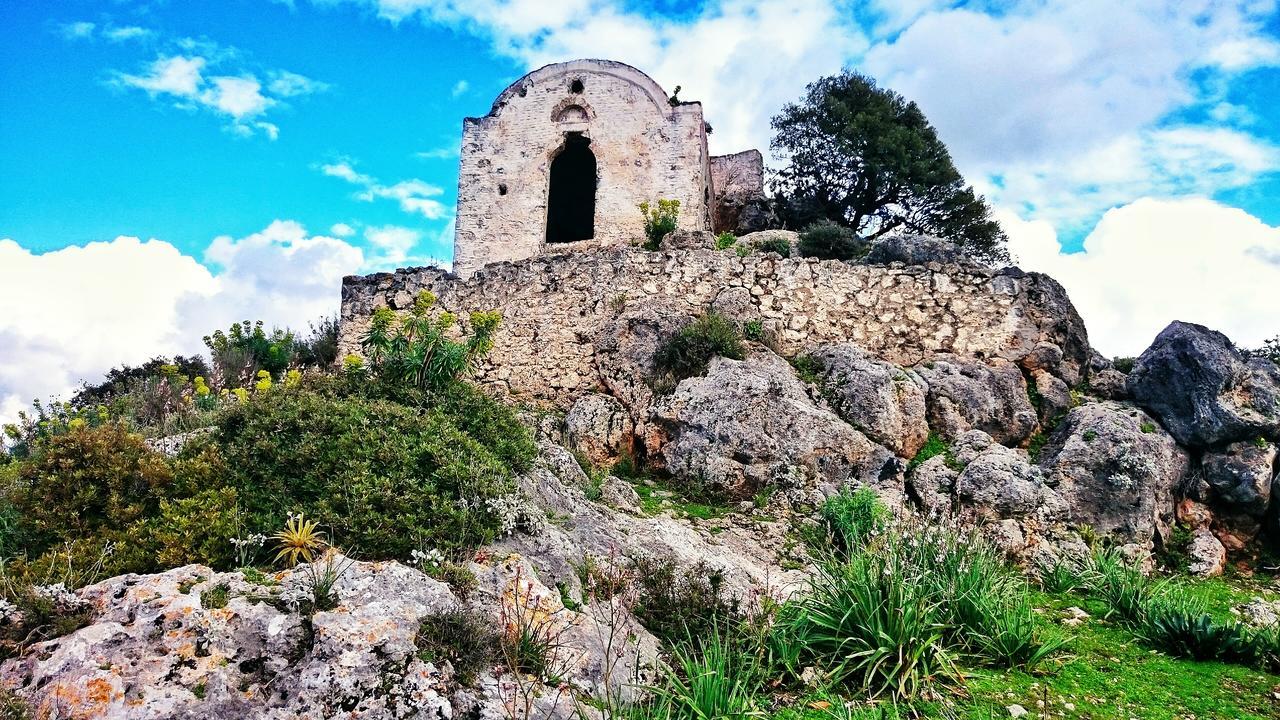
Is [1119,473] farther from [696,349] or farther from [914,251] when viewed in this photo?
[696,349]

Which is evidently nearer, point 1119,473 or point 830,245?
point 1119,473

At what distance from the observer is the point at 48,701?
3.70 metres

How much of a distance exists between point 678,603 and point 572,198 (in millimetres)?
16327

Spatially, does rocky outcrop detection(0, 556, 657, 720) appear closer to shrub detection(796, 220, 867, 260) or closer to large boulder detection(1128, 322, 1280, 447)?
large boulder detection(1128, 322, 1280, 447)

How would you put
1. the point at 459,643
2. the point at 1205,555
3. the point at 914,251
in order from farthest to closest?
the point at 914,251 < the point at 1205,555 < the point at 459,643

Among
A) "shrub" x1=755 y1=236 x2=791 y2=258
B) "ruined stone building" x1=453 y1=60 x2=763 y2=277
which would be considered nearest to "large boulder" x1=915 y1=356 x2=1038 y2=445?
"shrub" x1=755 y1=236 x2=791 y2=258

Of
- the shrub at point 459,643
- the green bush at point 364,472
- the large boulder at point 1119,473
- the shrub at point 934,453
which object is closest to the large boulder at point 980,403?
the shrub at point 934,453

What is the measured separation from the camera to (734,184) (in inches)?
896

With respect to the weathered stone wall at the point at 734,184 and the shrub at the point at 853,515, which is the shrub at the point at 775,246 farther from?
the shrub at the point at 853,515

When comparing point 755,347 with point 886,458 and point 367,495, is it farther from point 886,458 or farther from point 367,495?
point 367,495

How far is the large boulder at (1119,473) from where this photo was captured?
8406 mm

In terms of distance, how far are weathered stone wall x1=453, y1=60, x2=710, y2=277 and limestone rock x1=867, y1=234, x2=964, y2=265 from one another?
5.34 metres

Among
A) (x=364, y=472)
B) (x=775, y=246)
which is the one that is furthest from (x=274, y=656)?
(x=775, y=246)

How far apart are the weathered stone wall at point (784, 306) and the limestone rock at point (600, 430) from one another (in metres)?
0.84
